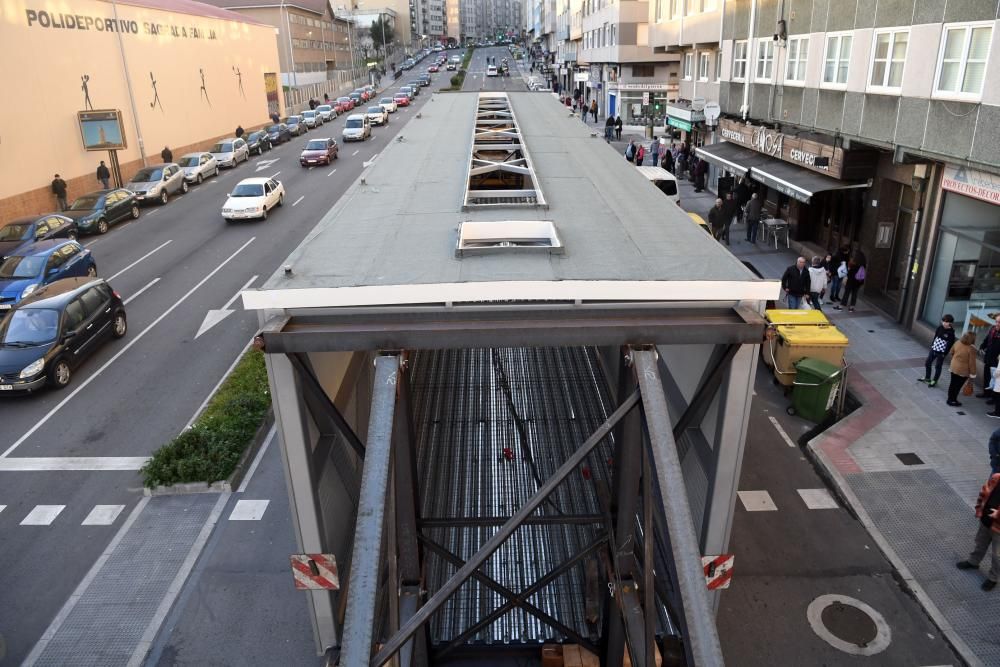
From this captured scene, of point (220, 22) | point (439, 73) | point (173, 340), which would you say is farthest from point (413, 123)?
point (439, 73)

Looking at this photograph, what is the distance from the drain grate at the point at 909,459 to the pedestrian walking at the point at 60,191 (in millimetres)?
28948

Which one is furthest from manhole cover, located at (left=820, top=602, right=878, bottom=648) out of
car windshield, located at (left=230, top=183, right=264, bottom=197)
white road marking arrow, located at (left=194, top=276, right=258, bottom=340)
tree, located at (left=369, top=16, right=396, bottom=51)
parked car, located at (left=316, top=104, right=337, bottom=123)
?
tree, located at (left=369, top=16, right=396, bottom=51)

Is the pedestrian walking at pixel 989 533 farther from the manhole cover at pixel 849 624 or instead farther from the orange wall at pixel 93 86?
the orange wall at pixel 93 86

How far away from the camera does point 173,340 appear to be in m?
15.6

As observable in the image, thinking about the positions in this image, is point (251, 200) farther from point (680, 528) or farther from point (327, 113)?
point (327, 113)

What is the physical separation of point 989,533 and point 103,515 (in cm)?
1090

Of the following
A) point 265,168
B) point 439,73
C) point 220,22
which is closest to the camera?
point 265,168

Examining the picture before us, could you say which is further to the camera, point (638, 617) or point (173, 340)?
point (173, 340)

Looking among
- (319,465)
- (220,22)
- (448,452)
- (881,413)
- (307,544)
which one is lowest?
(881,413)

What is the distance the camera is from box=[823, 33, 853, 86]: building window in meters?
15.7

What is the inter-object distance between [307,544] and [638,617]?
2474 millimetres

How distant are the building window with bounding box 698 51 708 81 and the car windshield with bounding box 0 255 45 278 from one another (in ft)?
77.9

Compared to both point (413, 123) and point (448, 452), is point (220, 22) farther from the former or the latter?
point (448, 452)

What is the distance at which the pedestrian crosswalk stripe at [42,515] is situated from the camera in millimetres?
9461
